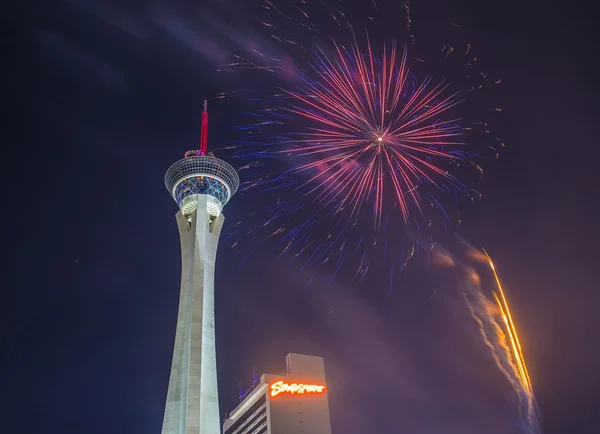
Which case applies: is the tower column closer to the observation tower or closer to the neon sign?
the observation tower

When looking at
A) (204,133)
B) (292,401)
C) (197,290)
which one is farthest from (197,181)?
(292,401)

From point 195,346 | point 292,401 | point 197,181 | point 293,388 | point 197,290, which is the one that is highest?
point 197,181

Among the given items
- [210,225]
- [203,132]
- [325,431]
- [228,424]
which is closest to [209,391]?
[210,225]

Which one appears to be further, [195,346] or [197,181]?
[197,181]

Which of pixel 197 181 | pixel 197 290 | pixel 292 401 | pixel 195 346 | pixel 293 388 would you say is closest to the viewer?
pixel 195 346

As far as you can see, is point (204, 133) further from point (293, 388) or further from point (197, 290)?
point (293, 388)

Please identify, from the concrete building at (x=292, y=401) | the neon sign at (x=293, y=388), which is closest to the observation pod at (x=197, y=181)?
the neon sign at (x=293, y=388)

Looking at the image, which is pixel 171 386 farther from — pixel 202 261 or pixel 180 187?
pixel 180 187
